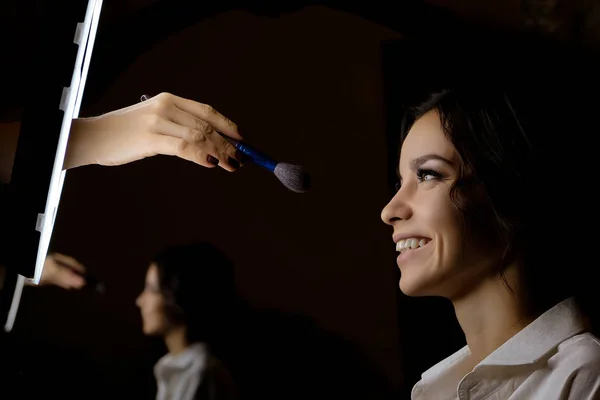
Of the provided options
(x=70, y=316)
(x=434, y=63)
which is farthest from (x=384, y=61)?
(x=70, y=316)

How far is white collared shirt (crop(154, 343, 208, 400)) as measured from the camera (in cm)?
90

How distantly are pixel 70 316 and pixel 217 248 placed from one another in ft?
0.77

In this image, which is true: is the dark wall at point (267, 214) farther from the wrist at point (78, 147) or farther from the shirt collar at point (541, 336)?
the shirt collar at point (541, 336)

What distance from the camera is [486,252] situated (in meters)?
0.87

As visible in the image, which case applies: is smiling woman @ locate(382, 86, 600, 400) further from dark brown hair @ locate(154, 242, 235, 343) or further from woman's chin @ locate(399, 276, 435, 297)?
dark brown hair @ locate(154, 242, 235, 343)

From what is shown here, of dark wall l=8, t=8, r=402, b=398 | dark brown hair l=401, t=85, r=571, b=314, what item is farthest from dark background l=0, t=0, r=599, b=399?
dark brown hair l=401, t=85, r=571, b=314

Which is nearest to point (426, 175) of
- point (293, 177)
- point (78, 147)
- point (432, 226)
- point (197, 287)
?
point (432, 226)

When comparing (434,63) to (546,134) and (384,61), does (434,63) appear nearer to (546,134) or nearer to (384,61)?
(384,61)

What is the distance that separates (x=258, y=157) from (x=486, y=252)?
352 mm

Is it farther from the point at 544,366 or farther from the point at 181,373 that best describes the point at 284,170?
the point at 544,366

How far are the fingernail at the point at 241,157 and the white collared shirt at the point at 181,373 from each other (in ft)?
0.90

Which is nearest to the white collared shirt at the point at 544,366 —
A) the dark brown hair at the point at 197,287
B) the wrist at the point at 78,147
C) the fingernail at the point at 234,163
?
the dark brown hair at the point at 197,287

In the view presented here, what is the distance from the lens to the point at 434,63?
1.03 m

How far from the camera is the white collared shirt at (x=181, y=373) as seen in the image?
901mm
